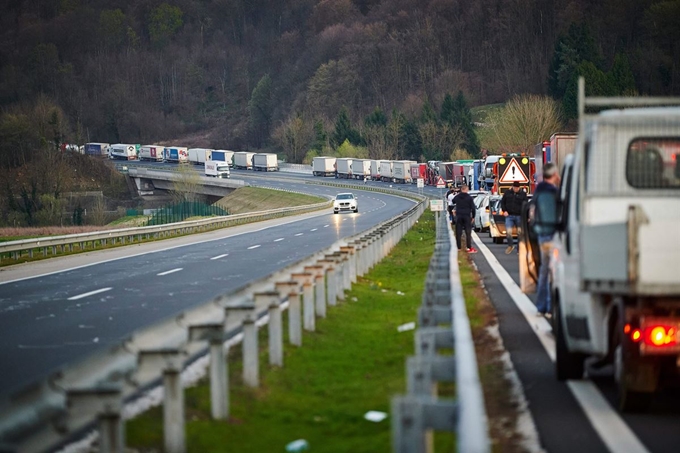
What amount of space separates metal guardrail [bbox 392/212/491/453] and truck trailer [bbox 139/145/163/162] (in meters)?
175

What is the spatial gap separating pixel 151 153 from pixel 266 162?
27699 millimetres

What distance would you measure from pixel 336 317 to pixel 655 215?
7889 mm

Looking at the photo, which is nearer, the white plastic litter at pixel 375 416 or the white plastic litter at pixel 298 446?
the white plastic litter at pixel 298 446

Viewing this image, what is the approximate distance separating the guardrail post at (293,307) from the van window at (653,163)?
13.4ft

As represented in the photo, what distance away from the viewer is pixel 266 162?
538ft

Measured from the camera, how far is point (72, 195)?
375 ft

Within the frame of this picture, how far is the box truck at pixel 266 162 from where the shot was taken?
538 ft

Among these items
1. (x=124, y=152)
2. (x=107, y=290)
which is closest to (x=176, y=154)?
(x=124, y=152)

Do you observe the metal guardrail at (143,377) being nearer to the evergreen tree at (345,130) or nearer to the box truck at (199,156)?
the box truck at (199,156)

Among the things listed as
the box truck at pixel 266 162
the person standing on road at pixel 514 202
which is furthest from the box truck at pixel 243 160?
the person standing on road at pixel 514 202

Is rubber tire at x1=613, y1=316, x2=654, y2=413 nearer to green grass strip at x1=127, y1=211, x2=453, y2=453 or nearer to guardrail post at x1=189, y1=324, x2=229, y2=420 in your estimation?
green grass strip at x1=127, y1=211, x2=453, y2=453

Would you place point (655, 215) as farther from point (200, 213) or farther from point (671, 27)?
point (671, 27)

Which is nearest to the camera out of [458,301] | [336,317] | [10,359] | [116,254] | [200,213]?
[458,301]

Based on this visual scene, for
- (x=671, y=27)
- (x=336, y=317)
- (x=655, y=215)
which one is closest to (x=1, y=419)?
(x=655, y=215)
